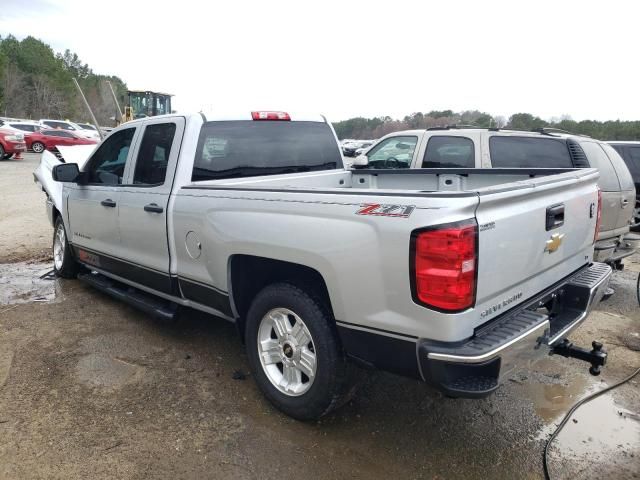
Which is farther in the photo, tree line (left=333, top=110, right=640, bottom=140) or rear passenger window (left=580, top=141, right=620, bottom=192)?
tree line (left=333, top=110, right=640, bottom=140)

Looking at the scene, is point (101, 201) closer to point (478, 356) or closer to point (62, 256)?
point (62, 256)

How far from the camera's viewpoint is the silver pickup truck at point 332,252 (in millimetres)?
2449

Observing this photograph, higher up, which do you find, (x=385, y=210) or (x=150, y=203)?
(x=385, y=210)

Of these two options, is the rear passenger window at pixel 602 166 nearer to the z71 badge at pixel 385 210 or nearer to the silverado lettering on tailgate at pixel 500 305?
the silverado lettering on tailgate at pixel 500 305

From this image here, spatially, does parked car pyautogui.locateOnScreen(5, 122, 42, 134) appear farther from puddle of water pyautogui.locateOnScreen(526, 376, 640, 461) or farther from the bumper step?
the bumper step

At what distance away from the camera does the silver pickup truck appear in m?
2.45

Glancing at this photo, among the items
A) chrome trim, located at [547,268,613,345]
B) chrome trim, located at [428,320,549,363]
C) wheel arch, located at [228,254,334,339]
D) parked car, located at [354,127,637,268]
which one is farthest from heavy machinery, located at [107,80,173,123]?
chrome trim, located at [428,320,549,363]

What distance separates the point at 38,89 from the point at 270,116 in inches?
3635

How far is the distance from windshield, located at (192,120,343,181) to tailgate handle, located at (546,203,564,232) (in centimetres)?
221

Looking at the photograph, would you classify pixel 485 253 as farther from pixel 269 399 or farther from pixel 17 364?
pixel 17 364

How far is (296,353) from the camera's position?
3.18 meters

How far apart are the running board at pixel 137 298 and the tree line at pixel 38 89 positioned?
72321 millimetres

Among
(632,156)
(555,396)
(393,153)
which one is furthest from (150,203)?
(632,156)

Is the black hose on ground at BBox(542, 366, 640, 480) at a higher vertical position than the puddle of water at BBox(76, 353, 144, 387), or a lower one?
lower
